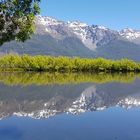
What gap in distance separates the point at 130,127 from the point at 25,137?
1169 cm

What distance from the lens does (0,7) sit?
764 inches

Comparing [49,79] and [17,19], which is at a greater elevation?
[17,19]

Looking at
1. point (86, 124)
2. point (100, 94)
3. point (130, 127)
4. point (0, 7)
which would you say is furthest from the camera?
point (100, 94)

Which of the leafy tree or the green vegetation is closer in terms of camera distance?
the leafy tree

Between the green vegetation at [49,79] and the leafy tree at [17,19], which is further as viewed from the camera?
the green vegetation at [49,79]

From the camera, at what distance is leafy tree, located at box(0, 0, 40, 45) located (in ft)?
65.3

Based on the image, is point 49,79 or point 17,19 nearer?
point 17,19

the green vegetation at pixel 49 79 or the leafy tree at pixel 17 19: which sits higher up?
the leafy tree at pixel 17 19

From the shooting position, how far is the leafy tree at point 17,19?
19906 millimetres

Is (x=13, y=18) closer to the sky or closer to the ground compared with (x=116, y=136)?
closer to the sky

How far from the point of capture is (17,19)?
20.9 meters

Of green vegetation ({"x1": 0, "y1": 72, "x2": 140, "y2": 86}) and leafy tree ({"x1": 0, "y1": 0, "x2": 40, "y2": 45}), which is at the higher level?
leafy tree ({"x1": 0, "y1": 0, "x2": 40, "y2": 45})

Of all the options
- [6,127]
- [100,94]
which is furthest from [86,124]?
[100,94]

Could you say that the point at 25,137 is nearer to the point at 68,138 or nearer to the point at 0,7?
the point at 68,138
